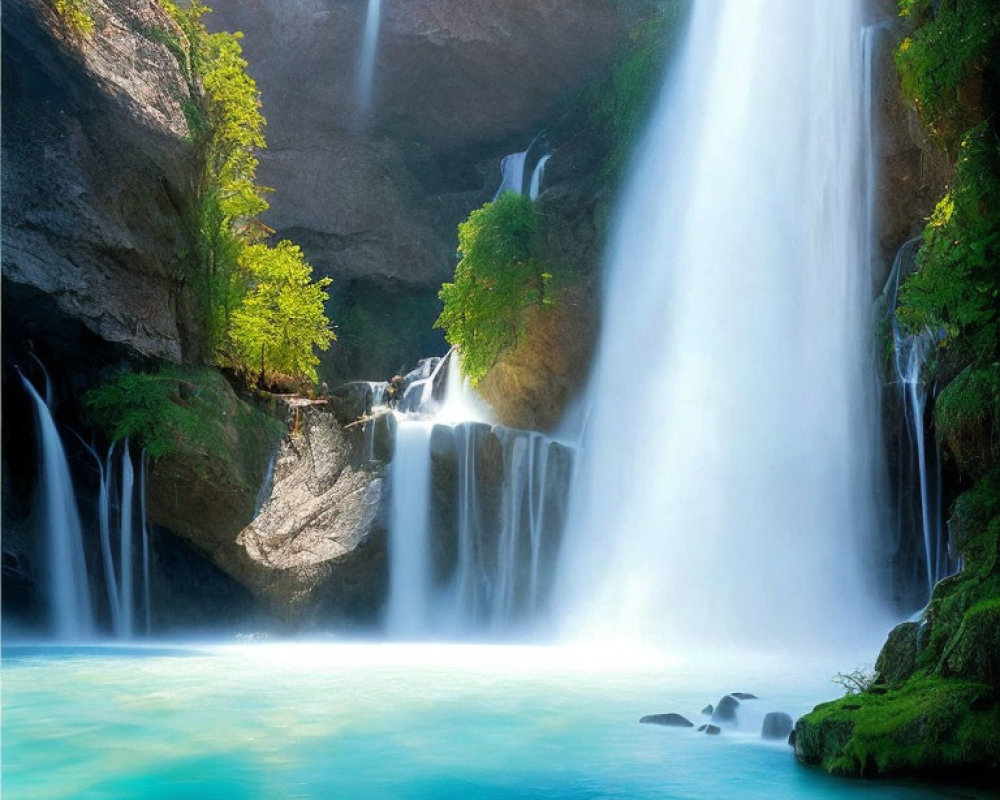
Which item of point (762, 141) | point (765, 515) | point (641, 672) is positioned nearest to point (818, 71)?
point (762, 141)

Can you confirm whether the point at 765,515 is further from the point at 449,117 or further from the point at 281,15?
the point at 281,15

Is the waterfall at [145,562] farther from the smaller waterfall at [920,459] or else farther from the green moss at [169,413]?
the smaller waterfall at [920,459]

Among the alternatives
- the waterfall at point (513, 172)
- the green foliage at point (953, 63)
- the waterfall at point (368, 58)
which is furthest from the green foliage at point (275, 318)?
the green foliage at point (953, 63)

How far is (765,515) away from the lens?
17.8 metres

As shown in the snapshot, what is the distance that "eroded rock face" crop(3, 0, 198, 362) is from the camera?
48.3ft

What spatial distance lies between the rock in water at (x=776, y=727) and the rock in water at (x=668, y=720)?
2.33ft

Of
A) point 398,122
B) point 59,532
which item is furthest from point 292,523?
point 398,122

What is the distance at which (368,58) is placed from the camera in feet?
99.8

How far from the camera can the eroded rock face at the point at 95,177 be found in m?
14.7

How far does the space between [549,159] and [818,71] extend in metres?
6.79

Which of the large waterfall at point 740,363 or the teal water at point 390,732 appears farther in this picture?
the large waterfall at point 740,363

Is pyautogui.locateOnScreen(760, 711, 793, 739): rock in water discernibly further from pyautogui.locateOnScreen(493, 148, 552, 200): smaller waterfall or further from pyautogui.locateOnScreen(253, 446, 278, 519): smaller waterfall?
pyautogui.locateOnScreen(493, 148, 552, 200): smaller waterfall

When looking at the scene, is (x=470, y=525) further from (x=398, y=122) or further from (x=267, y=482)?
(x=398, y=122)

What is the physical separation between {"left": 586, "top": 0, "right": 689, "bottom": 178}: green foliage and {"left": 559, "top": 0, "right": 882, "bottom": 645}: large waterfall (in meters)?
0.44
